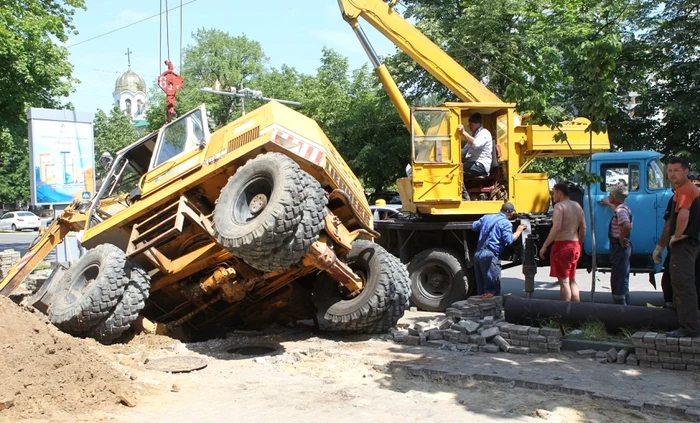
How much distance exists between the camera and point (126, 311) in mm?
6914

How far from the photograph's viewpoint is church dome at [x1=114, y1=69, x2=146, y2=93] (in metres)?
75.1

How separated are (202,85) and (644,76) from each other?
33.3m

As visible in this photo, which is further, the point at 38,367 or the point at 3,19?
the point at 3,19

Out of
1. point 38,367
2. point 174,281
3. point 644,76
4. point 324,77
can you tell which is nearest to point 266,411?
point 38,367

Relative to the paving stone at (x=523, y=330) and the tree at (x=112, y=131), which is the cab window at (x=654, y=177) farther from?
the tree at (x=112, y=131)

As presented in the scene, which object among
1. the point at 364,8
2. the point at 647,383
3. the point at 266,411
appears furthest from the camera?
the point at 364,8

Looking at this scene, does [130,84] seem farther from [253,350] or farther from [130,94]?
[253,350]

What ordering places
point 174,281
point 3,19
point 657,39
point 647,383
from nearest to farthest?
point 647,383, point 174,281, point 3,19, point 657,39

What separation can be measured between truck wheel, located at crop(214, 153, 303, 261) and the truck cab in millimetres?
5279

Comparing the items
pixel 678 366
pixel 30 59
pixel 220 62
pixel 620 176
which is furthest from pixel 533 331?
pixel 220 62

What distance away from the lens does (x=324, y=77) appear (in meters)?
32.4

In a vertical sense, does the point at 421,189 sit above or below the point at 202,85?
below

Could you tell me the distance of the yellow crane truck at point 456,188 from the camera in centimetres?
964

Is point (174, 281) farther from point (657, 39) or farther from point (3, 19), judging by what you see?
point (657, 39)
